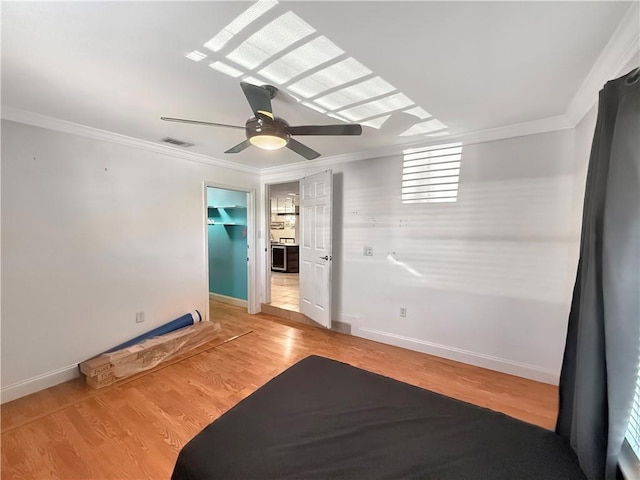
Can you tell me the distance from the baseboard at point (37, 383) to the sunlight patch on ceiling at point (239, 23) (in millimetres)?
3058

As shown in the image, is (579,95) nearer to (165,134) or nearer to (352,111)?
(352,111)

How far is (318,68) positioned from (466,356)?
9.91 ft

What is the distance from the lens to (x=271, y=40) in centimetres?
140

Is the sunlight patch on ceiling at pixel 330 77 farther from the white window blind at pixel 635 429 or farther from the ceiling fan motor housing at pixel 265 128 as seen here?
the white window blind at pixel 635 429

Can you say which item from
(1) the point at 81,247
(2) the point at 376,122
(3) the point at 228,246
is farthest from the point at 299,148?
(3) the point at 228,246

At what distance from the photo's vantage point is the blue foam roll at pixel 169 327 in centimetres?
290

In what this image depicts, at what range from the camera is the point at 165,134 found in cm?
278

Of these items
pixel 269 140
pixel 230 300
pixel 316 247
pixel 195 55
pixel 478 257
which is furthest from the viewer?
pixel 230 300

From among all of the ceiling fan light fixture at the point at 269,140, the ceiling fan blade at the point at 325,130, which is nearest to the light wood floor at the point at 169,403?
the ceiling fan light fixture at the point at 269,140

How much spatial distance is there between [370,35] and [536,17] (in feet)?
2.43

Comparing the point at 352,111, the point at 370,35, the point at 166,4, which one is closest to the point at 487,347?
the point at 352,111

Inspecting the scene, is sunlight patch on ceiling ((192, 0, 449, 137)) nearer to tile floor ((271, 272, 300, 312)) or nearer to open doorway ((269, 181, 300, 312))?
tile floor ((271, 272, 300, 312))

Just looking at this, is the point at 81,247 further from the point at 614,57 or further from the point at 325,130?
the point at 614,57

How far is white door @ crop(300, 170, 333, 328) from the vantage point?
3.54m
